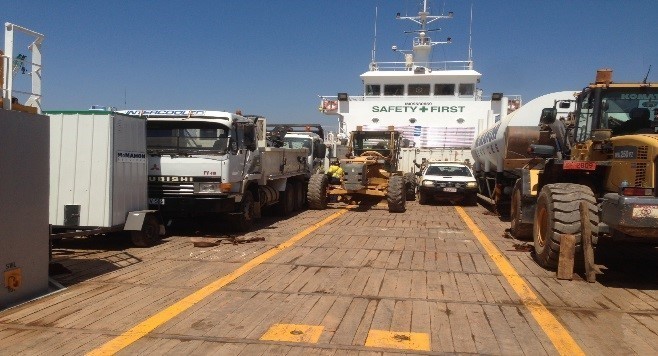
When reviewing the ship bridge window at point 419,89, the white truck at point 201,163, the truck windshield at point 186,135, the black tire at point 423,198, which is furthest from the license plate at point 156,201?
the ship bridge window at point 419,89

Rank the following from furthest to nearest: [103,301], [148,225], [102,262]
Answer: [148,225] → [102,262] → [103,301]

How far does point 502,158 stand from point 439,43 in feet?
61.1

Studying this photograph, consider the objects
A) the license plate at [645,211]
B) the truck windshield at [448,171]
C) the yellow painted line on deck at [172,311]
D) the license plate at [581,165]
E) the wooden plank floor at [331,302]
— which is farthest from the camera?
the truck windshield at [448,171]

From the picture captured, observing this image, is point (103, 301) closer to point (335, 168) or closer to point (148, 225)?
point (148, 225)

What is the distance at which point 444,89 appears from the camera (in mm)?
26938

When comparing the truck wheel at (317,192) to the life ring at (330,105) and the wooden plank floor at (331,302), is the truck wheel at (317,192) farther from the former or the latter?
the life ring at (330,105)

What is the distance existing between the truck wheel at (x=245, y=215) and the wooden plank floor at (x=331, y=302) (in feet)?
3.49

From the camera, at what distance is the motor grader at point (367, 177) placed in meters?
15.6

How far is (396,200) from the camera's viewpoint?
605 inches

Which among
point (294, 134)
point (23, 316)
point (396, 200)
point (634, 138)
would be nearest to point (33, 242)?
point (23, 316)

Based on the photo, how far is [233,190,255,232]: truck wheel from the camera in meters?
10.8

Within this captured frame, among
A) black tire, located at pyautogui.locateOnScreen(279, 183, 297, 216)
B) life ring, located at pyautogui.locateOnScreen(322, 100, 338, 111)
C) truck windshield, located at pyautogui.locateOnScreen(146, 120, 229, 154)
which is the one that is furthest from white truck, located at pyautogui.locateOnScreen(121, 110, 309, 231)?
life ring, located at pyautogui.locateOnScreen(322, 100, 338, 111)

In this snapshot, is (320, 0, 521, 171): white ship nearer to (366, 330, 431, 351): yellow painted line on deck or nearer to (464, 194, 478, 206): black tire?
(464, 194, 478, 206): black tire

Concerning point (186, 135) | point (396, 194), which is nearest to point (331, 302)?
point (186, 135)
